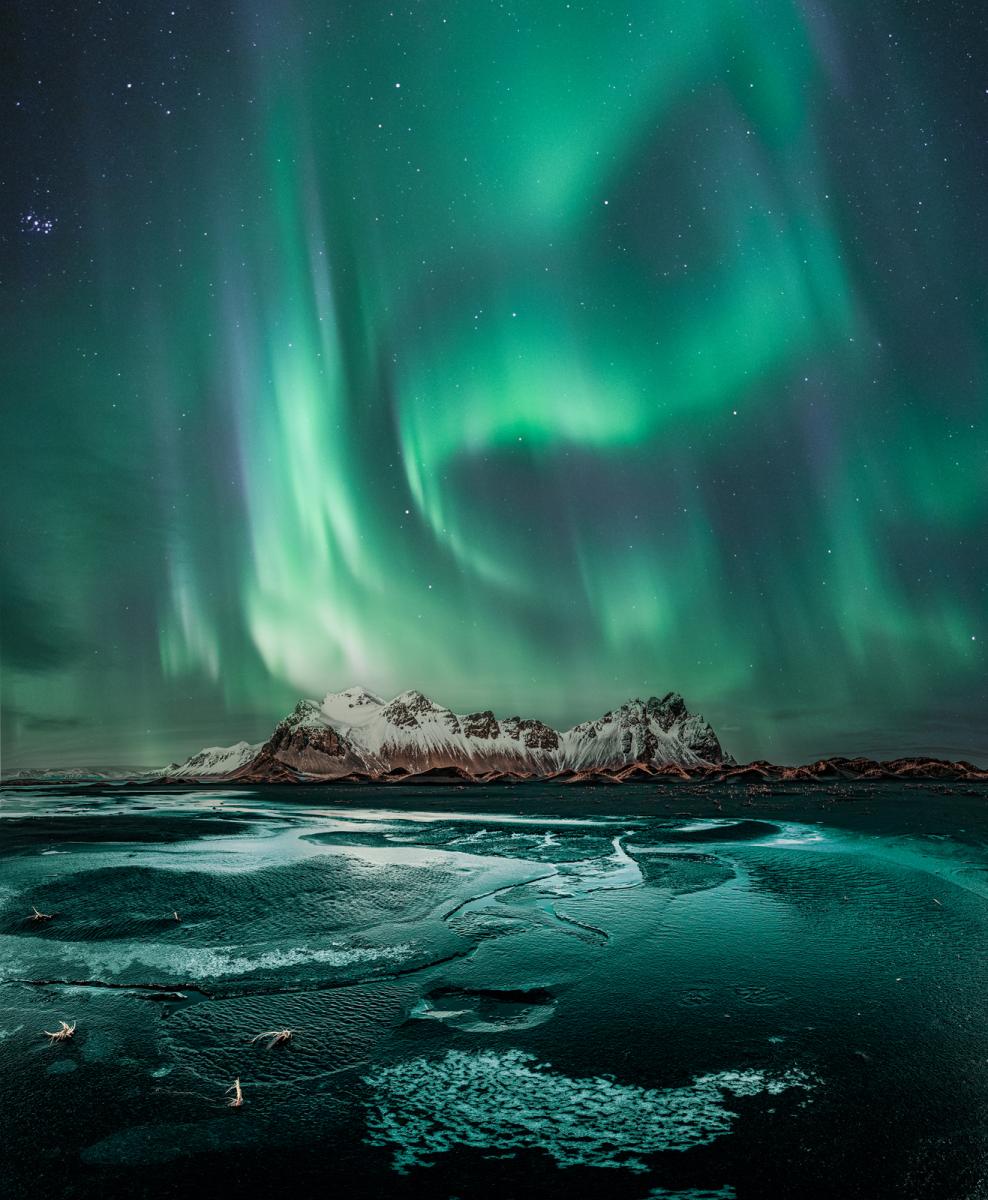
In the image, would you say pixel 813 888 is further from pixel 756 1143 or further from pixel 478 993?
pixel 756 1143

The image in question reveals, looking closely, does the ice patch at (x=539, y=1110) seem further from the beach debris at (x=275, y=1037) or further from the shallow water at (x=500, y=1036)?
the beach debris at (x=275, y=1037)

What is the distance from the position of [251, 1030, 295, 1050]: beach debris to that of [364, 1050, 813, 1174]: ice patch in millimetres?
1738

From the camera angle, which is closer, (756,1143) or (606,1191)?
(606,1191)

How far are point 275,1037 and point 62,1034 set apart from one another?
10.0 feet

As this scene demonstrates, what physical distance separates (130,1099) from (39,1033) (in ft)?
10.2

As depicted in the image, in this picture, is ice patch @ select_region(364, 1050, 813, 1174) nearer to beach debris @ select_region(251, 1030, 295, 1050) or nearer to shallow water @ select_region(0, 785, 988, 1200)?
shallow water @ select_region(0, 785, 988, 1200)

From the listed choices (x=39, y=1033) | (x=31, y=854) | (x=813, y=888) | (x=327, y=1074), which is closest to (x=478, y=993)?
(x=327, y=1074)

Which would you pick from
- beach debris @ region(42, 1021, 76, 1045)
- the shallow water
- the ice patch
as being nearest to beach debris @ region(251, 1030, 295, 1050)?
the shallow water

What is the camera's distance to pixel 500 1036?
343 inches

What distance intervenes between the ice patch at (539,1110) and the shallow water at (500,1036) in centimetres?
3

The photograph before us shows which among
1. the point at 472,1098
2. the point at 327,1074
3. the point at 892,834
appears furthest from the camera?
the point at 892,834

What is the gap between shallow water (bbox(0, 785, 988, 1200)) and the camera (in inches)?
225

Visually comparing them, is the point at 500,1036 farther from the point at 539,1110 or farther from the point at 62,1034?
the point at 62,1034

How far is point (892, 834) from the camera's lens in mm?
34188
